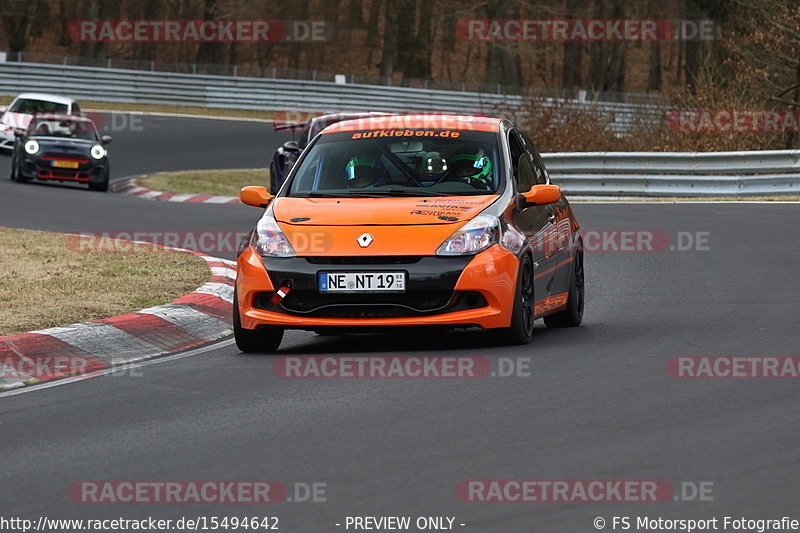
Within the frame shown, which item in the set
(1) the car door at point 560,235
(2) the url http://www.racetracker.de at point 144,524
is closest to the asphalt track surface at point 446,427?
(2) the url http://www.racetracker.de at point 144,524

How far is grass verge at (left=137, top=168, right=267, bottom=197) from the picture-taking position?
2892 centimetres

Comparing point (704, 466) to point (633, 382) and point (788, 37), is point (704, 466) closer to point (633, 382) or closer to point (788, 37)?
point (633, 382)

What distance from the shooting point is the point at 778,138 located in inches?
1117

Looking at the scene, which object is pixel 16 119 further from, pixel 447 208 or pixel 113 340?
pixel 447 208

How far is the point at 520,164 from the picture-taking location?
10.7 meters

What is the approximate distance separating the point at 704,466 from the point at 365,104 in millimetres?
44877

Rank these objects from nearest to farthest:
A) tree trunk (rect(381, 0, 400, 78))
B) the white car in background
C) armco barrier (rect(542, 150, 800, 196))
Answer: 1. armco barrier (rect(542, 150, 800, 196))
2. the white car in background
3. tree trunk (rect(381, 0, 400, 78))

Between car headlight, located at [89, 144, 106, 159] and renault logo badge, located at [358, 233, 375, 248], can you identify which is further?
car headlight, located at [89, 144, 106, 159]

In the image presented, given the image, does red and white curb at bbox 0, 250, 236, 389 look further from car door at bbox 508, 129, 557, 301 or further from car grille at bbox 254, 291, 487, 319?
car door at bbox 508, 129, 557, 301

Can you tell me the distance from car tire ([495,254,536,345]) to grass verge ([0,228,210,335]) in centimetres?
294

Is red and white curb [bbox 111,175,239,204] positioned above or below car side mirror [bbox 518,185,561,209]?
below

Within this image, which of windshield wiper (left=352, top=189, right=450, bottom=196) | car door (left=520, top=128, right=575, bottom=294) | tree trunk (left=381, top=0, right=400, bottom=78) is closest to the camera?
windshield wiper (left=352, top=189, right=450, bottom=196)

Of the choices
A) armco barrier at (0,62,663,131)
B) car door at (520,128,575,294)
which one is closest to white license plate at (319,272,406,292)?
car door at (520,128,575,294)

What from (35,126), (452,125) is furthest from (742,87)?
Result: (452,125)
